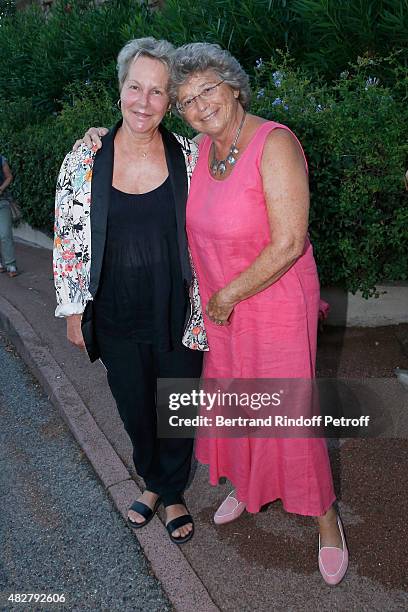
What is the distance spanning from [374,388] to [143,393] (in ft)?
6.85

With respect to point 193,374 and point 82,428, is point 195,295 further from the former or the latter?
point 82,428

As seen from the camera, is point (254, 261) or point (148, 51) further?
point (148, 51)

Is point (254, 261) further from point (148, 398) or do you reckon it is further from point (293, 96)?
point (293, 96)

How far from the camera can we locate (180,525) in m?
2.86

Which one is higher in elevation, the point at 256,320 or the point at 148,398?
the point at 256,320

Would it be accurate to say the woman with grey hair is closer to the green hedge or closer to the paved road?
the paved road

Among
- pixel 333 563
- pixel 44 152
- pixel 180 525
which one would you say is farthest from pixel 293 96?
pixel 44 152

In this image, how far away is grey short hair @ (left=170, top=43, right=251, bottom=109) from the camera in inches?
87.0

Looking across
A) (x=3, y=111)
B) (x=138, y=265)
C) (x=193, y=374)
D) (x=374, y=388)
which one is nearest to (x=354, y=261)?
(x=374, y=388)

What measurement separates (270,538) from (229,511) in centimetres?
25

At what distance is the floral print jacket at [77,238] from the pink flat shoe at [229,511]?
85 centimetres

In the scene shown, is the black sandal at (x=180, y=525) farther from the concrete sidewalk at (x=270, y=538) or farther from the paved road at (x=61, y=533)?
the paved road at (x=61, y=533)

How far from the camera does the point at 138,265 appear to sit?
2.49 meters

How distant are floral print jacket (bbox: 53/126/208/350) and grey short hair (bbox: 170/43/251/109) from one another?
0.36m
